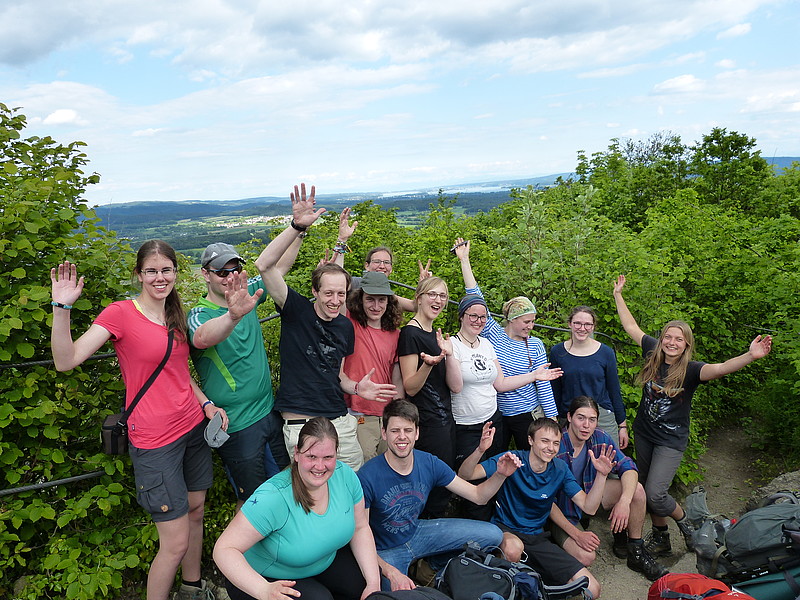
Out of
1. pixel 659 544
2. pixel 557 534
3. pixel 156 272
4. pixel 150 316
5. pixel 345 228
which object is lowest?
pixel 659 544

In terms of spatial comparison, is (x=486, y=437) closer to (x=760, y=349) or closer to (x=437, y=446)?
(x=437, y=446)

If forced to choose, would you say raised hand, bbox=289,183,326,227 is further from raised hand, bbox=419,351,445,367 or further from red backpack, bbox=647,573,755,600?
red backpack, bbox=647,573,755,600

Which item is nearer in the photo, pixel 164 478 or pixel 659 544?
pixel 164 478

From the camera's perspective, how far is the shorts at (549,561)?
3.79m

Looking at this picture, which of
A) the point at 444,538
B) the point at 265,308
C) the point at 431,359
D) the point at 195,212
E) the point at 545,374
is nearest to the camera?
the point at 431,359

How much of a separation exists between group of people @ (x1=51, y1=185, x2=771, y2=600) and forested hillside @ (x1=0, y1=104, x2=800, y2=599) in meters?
0.47

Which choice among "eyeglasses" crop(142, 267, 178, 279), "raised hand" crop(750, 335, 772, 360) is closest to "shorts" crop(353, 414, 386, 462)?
"eyeglasses" crop(142, 267, 178, 279)

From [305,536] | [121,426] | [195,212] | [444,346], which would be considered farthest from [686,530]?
[195,212]

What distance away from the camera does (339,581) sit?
10.4 ft

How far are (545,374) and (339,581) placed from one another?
6.74 feet

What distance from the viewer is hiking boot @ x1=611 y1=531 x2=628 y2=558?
4.46m

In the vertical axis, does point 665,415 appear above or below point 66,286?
Result: below

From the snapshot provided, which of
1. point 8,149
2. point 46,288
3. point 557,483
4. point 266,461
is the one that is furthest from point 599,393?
point 8,149

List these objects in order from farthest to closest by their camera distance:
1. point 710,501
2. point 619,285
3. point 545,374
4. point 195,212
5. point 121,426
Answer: point 195,212
point 710,501
point 619,285
point 545,374
point 121,426
